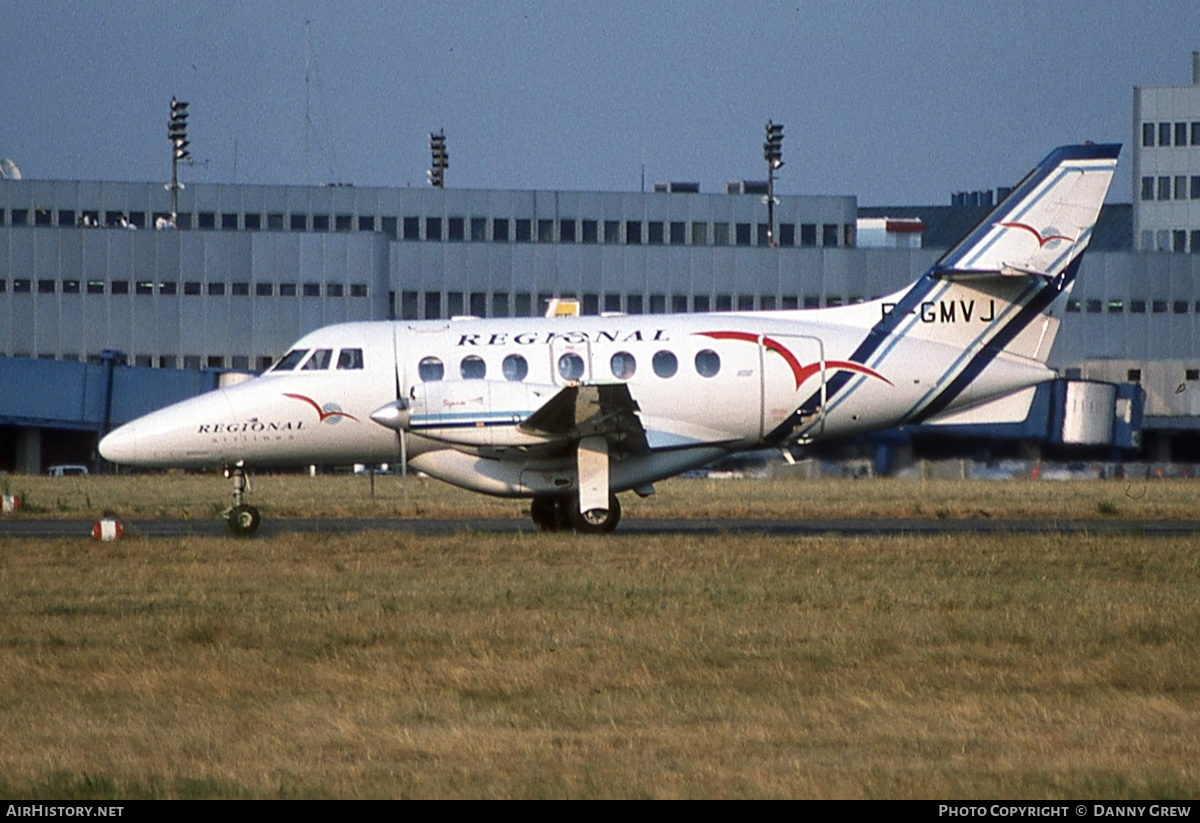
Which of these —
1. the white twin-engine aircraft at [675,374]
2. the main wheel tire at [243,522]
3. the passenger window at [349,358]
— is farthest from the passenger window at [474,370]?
the main wheel tire at [243,522]

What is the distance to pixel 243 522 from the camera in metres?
Result: 22.7

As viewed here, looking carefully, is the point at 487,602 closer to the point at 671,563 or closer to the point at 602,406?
the point at 671,563

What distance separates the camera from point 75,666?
1177 centimetres

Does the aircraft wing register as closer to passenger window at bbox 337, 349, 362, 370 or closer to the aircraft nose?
passenger window at bbox 337, 349, 362, 370

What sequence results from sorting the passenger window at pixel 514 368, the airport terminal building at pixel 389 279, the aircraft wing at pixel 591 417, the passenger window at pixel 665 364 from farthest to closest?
the airport terminal building at pixel 389 279 < the passenger window at pixel 665 364 < the passenger window at pixel 514 368 < the aircraft wing at pixel 591 417

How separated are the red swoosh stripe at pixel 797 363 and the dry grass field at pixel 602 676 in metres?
4.47

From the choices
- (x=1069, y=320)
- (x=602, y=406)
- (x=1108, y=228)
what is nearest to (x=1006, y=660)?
(x=602, y=406)

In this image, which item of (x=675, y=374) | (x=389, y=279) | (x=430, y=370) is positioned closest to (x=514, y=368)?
(x=430, y=370)

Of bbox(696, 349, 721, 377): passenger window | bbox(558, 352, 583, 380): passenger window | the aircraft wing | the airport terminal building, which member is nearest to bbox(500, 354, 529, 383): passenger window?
bbox(558, 352, 583, 380): passenger window

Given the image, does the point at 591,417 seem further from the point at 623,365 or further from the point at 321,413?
the point at 321,413

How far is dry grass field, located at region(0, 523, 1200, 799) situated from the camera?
8.38 meters

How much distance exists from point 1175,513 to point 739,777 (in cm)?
2423

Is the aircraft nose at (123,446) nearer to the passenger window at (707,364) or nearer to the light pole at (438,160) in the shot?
the passenger window at (707,364)

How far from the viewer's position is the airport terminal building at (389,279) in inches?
2299
